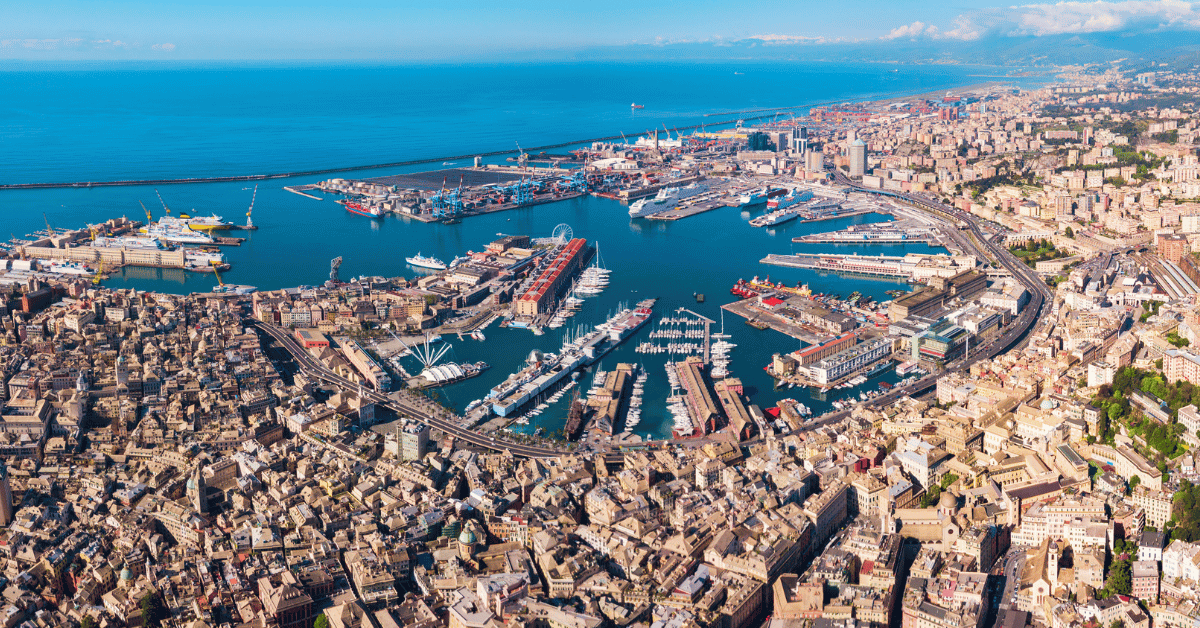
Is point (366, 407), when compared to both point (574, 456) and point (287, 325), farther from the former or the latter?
point (287, 325)

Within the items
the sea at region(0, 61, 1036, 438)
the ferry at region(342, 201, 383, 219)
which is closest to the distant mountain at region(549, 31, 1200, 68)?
the sea at region(0, 61, 1036, 438)

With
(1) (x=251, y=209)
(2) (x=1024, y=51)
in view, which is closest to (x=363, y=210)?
(1) (x=251, y=209)

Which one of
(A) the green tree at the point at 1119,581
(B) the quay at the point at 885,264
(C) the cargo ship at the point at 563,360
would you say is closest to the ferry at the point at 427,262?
(C) the cargo ship at the point at 563,360

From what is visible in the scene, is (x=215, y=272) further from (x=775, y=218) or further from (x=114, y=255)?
(x=775, y=218)

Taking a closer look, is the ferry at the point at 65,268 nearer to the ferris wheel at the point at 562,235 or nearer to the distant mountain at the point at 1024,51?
the ferris wheel at the point at 562,235

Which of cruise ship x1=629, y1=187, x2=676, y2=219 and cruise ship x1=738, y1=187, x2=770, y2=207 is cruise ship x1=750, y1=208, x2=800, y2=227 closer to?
cruise ship x1=738, y1=187, x2=770, y2=207
